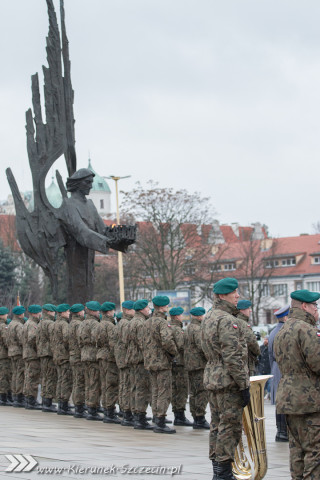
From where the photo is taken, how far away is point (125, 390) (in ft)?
47.1

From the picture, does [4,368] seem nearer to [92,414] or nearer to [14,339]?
[14,339]

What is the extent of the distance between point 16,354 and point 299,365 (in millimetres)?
10773

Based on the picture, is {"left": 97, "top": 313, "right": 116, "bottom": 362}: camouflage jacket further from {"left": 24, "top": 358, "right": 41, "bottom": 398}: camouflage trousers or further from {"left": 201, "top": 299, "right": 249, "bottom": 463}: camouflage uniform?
{"left": 201, "top": 299, "right": 249, "bottom": 463}: camouflage uniform

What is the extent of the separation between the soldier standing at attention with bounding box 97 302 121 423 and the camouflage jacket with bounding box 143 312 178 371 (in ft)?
5.49

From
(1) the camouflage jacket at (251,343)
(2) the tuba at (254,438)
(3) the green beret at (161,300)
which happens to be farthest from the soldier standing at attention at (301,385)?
(3) the green beret at (161,300)

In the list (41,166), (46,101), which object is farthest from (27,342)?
(46,101)

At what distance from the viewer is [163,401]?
13125mm

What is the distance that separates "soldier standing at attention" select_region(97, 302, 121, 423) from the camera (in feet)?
48.7

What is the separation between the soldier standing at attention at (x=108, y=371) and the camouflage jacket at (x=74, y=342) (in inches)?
29.6

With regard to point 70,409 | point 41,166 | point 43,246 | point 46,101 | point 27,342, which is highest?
point 46,101

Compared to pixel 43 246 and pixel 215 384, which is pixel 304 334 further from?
pixel 43 246

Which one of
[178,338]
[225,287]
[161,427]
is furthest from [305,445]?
[178,338]

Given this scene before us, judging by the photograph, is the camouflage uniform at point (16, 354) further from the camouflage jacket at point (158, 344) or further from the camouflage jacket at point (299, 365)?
the camouflage jacket at point (299, 365)

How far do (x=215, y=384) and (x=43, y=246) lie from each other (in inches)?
376
